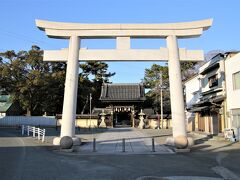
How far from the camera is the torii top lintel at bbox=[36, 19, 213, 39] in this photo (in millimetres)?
21891

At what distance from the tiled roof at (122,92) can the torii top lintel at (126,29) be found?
3239cm

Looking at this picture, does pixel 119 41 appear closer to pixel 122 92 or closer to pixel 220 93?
pixel 220 93

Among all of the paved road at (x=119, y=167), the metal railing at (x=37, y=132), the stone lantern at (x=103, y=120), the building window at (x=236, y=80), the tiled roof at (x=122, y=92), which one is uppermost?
the tiled roof at (x=122, y=92)

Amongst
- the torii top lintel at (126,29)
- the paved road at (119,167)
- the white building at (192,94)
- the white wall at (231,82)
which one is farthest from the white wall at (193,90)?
the paved road at (119,167)

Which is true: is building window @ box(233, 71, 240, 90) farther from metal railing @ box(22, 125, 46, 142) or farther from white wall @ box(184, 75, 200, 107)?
metal railing @ box(22, 125, 46, 142)

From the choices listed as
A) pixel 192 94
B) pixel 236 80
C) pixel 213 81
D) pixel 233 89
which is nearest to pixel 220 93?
pixel 213 81

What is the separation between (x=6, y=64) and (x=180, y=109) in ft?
131

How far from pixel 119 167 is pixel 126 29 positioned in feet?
37.0

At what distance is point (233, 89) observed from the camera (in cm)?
2567

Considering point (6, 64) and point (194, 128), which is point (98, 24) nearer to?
point (194, 128)

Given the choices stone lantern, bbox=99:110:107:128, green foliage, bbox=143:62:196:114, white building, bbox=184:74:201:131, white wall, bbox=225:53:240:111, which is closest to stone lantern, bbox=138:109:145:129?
stone lantern, bbox=99:110:107:128

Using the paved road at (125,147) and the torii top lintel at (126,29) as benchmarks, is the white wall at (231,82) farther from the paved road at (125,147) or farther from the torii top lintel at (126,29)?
the paved road at (125,147)

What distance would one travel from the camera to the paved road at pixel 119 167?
11.2 meters

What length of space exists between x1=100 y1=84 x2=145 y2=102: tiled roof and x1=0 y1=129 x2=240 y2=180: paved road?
3729 cm
